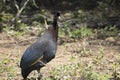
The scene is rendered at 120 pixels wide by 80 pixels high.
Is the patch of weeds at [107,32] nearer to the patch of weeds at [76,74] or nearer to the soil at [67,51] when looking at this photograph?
the soil at [67,51]

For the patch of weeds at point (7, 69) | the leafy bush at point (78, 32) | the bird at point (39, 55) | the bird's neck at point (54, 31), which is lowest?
the leafy bush at point (78, 32)

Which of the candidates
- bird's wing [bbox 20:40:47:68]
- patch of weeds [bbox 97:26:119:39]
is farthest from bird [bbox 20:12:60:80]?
patch of weeds [bbox 97:26:119:39]

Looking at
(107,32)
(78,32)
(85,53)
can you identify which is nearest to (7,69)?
(85,53)

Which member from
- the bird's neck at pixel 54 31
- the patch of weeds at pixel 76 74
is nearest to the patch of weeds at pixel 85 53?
the patch of weeds at pixel 76 74

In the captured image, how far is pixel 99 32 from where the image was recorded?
8773mm

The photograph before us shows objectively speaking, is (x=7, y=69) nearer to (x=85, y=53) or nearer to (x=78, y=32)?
(x=85, y=53)

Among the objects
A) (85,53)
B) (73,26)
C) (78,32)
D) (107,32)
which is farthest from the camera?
(73,26)

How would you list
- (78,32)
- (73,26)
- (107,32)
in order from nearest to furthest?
(78,32)
(107,32)
(73,26)

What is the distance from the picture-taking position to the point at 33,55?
5676mm

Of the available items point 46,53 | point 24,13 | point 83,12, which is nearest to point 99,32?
point 83,12

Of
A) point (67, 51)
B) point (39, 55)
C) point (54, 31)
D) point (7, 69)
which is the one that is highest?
point (54, 31)

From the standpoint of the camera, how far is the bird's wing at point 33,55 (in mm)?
5625

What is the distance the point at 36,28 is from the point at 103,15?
→ 5.64 feet

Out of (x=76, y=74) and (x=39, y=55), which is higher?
(x=39, y=55)
